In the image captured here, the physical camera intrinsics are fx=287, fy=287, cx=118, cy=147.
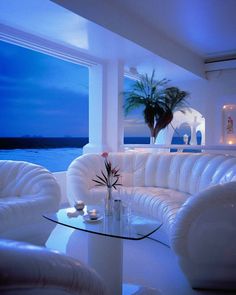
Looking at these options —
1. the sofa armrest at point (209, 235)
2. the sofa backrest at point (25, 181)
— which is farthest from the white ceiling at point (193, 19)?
the sofa armrest at point (209, 235)

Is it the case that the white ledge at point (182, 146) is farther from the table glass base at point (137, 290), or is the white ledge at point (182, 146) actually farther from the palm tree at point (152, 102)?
the table glass base at point (137, 290)

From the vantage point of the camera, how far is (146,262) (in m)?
2.60

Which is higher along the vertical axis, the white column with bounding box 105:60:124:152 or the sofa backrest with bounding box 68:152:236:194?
the white column with bounding box 105:60:124:152

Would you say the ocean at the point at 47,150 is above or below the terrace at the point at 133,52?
below

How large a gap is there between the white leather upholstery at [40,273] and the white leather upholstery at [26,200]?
1.84m

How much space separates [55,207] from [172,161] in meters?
1.67

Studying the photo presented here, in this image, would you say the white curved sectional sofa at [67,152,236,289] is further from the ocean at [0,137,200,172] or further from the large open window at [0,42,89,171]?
the large open window at [0,42,89,171]

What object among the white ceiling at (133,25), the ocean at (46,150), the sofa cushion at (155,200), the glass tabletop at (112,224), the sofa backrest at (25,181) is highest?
the white ceiling at (133,25)

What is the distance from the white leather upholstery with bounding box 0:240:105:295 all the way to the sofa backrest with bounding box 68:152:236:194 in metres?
2.37

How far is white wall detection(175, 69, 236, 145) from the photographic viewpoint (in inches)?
248

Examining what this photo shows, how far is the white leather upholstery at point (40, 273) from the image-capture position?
667 mm

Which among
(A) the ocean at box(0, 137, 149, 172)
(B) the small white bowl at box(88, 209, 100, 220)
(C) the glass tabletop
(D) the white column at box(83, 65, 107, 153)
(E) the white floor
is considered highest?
(D) the white column at box(83, 65, 107, 153)

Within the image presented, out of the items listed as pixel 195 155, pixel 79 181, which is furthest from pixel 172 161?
pixel 79 181

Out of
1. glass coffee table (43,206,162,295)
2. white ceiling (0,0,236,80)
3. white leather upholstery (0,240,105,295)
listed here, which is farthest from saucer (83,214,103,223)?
white ceiling (0,0,236,80)
